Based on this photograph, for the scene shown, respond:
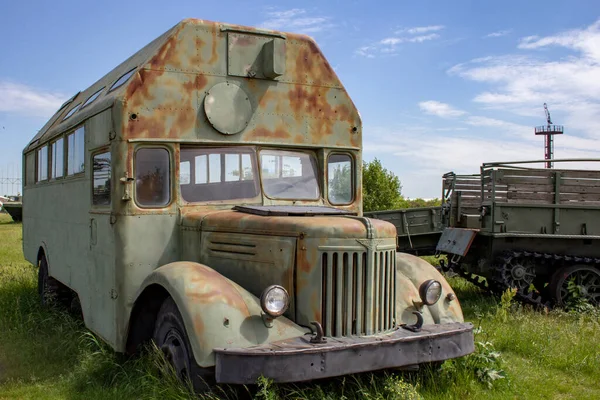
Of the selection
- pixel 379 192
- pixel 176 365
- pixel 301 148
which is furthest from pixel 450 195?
pixel 379 192

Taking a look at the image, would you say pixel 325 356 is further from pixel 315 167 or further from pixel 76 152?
pixel 76 152

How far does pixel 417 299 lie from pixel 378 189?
84.5ft

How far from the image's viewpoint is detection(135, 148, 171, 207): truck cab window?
5.50 m

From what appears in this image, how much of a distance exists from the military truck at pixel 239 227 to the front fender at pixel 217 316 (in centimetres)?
1

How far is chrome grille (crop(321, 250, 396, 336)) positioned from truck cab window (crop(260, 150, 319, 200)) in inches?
54.7

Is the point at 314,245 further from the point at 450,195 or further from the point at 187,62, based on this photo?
the point at 450,195

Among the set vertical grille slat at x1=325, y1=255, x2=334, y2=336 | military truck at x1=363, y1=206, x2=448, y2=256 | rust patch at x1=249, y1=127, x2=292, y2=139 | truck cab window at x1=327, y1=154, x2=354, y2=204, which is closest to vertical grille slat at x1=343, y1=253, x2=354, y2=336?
vertical grille slat at x1=325, y1=255, x2=334, y2=336

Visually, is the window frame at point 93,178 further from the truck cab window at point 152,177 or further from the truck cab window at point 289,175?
the truck cab window at point 289,175

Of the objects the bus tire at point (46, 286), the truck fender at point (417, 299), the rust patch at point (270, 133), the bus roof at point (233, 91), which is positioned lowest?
the bus tire at point (46, 286)

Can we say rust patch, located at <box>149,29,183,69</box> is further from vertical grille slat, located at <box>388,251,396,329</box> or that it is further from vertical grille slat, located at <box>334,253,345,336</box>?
vertical grille slat, located at <box>388,251,396,329</box>

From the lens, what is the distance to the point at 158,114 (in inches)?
217

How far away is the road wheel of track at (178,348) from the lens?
4371mm

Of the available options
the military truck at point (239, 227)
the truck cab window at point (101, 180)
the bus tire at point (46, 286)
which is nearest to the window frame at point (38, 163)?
the bus tire at point (46, 286)

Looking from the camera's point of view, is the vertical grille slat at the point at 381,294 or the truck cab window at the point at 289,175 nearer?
the vertical grille slat at the point at 381,294
